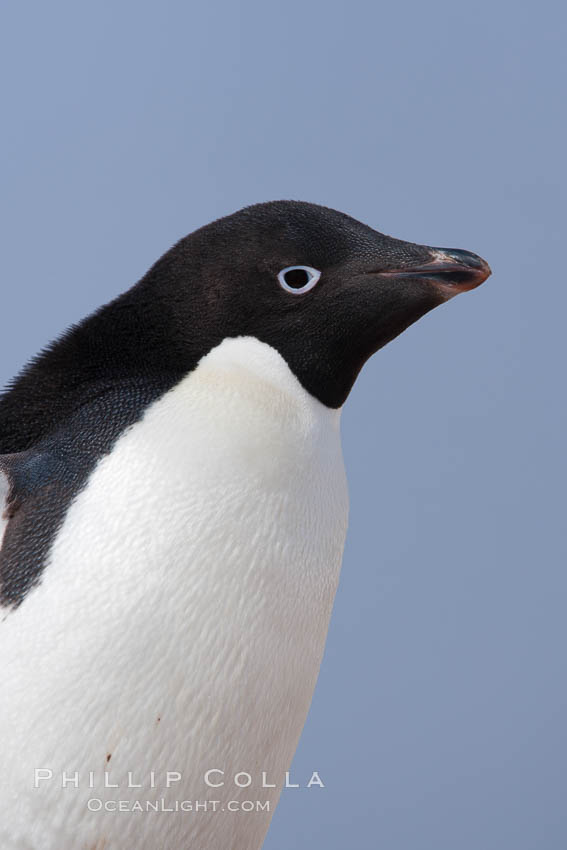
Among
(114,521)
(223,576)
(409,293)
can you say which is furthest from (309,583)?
(409,293)

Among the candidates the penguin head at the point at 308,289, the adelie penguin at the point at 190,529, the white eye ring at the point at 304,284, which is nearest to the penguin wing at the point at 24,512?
the adelie penguin at the point at 190,529

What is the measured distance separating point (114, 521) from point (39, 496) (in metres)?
0.09

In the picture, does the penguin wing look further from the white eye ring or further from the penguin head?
the white eye ring

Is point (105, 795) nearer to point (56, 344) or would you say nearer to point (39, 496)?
point (39, 496)

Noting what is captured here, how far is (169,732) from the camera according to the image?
1014mm

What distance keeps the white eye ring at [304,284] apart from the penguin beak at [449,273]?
70mm

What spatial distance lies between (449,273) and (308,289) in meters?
0.15

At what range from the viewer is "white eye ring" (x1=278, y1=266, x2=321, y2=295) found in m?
1.09

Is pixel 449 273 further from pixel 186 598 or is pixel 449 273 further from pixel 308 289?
pixel 186 598

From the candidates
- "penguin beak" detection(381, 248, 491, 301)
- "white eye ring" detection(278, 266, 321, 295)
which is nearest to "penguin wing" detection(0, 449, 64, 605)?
"white eye ring" detection(278, 266, 321, 295)

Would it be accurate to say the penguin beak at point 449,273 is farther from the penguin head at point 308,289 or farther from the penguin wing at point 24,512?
the penguin wing at point 24,512

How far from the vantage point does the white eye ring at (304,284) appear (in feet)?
3.57

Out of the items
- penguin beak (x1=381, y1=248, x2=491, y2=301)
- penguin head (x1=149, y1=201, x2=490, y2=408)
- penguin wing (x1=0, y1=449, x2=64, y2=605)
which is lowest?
penguin wing (x1=0, y1=449, x2=64, y2=605)

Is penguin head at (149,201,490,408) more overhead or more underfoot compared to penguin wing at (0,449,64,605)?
more overhead
